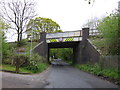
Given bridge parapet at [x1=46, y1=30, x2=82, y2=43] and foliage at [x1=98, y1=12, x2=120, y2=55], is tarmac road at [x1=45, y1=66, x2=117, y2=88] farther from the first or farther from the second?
bridge parapet at [x1=46, y1=30, x2=82, y2=43]

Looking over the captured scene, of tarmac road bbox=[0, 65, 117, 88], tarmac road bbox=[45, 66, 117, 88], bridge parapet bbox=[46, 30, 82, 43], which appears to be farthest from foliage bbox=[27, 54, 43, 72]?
bridge parapet bbox=[46, 30, 82, 43]

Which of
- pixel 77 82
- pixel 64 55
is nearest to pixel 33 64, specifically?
pixel 77 82

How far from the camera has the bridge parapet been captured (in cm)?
2573

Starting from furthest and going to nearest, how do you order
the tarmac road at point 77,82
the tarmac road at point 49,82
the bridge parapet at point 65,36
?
the bridge parapet at point 65,36 < the tarmac road at point 77,82 < the tarmac road at point 49,82

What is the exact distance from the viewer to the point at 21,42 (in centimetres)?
2641

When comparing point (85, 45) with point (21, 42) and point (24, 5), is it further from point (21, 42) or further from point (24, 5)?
point (24, 5)

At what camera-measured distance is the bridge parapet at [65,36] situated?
25728 mm

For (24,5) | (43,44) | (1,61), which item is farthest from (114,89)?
(24,5)

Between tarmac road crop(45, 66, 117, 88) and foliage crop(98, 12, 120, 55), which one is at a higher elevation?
foliage crop(98, 12, 120, 55)

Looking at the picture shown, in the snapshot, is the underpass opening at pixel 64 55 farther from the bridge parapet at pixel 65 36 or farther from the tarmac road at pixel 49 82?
the tarmac road at pixel 49 82

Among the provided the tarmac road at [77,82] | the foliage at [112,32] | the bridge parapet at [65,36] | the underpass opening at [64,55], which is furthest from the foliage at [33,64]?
the underpass opening at [64,55]

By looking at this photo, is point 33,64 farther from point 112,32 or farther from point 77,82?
point 112,32

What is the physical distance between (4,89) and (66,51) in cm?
3876

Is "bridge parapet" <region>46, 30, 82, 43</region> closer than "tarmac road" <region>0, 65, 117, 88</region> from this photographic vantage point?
No
